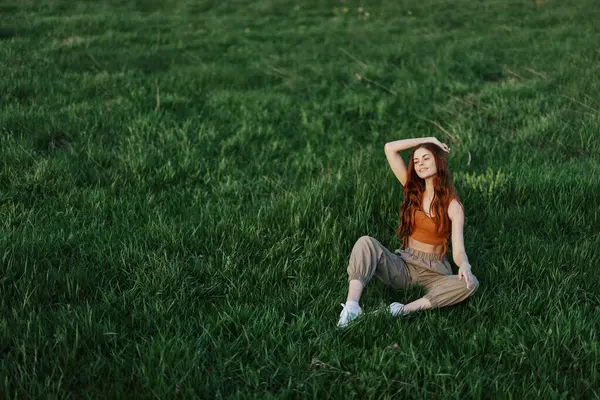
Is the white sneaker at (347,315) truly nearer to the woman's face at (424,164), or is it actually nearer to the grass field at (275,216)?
the grass field at (275,216)

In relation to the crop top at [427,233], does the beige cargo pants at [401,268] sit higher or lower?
lower

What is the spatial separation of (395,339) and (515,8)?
10.5 m

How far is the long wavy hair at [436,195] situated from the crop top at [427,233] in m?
0.03

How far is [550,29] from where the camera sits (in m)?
9.16

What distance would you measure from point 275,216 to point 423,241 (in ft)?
3.27

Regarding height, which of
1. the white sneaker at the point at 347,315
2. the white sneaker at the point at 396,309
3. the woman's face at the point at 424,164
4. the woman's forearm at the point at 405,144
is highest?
the woman's forearm at the point at 405,144

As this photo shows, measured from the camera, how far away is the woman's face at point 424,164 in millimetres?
Result: 3195

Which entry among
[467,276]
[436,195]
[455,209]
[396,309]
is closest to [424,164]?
[436,195]

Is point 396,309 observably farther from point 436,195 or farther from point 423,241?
point 436,195

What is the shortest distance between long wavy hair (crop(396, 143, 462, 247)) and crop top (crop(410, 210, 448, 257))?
27 millimetres

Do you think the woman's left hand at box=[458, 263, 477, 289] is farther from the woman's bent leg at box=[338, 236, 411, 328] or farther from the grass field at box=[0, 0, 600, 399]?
the woman's bent leg at box=[338, 236, 411, 328]

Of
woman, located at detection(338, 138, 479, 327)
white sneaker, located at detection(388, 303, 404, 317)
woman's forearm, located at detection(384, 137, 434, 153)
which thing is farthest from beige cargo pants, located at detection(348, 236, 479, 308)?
woman's forearm, located at detection(384, 137, 434, 153)

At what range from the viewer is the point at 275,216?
11.9ft

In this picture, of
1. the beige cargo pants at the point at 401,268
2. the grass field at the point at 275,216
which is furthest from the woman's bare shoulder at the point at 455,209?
the grass field at the point at 275,216
